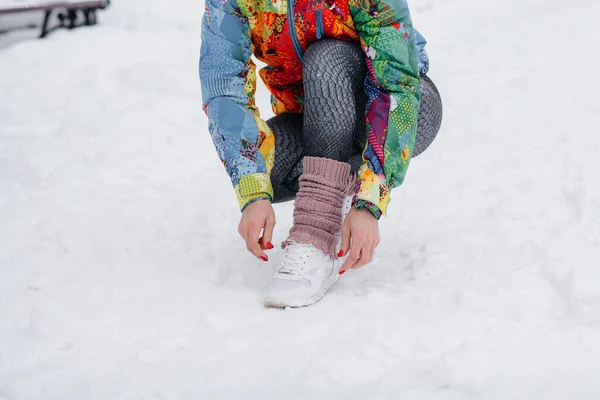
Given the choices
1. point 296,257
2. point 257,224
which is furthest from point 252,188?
point 296,257

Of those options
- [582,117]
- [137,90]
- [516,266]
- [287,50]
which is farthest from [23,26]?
[516,266]

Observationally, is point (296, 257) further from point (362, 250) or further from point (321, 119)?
point (321, 119)

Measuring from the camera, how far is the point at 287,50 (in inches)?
72.2

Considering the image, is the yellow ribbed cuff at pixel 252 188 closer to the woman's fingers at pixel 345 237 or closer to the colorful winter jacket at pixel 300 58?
the colorful winter jacket at pixel 300 58

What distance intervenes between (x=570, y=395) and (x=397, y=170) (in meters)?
0.65

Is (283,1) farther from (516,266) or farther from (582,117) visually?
(582,117)

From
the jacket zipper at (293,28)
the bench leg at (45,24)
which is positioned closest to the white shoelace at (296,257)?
the jacket zipper at (293,28)

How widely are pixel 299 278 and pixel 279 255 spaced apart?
12.1 inches

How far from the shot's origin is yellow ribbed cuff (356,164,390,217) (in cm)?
160

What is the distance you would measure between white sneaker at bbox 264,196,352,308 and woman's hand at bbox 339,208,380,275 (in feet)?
0.33

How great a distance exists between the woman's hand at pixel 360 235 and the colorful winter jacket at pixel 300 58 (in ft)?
0.08

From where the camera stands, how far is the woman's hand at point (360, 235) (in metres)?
1.58

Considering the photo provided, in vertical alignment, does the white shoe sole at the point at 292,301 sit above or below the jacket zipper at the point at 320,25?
below

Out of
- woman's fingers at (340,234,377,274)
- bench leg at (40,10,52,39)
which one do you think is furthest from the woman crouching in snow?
bench leg at (40,10,52,39)
